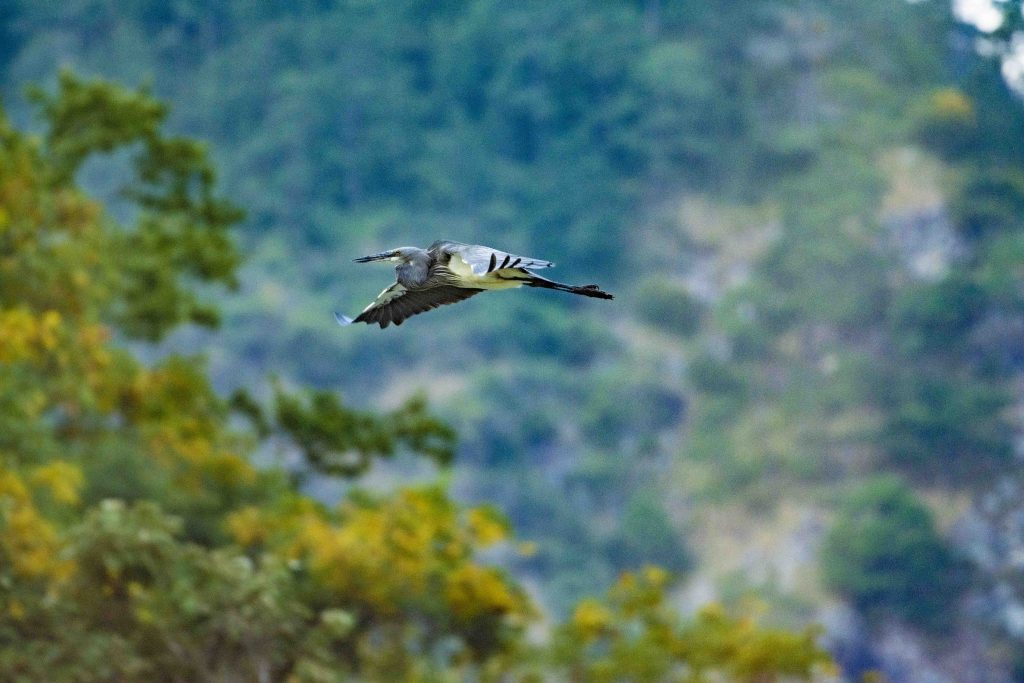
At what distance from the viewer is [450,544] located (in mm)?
10992

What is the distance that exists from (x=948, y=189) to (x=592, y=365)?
9.59 meters

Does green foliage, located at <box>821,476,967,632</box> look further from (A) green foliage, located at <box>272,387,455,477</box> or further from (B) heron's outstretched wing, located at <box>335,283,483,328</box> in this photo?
(B) heron's outstretched wing, located at <box>335,283,483,328</box>

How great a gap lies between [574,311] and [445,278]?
38.6 metres

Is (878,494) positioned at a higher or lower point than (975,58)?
lower

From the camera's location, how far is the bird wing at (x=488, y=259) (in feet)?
17.1

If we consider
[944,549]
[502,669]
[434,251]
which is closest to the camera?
[434,251]

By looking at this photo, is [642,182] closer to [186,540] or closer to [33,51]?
[33,51]

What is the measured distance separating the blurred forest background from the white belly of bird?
201 inches

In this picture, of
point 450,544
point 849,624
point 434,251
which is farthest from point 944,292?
point 434,251

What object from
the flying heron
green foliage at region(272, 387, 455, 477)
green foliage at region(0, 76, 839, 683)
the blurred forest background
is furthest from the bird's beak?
green foliage at region(272, 387, 455, 477)

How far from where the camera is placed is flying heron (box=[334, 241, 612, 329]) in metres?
5.41

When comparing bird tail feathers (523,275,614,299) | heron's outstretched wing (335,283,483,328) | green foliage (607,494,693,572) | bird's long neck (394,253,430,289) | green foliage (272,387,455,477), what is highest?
green foliage (607,494,693,572)

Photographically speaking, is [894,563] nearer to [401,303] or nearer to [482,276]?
[401,303]

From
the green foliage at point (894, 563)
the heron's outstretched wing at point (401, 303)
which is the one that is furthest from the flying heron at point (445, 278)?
the green foliage at point (894, 563)
